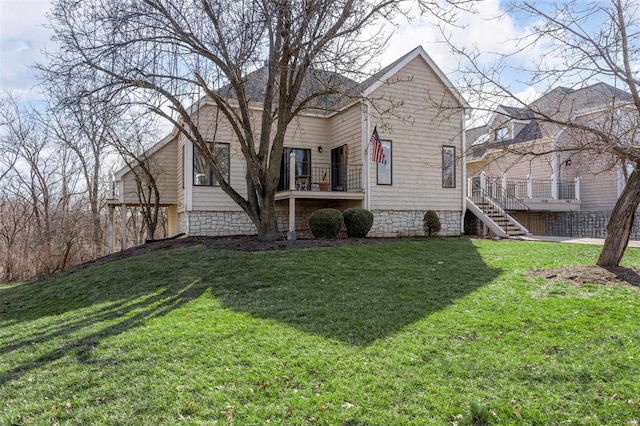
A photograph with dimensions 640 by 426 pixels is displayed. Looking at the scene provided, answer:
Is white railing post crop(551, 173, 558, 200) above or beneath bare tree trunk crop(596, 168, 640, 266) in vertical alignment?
above

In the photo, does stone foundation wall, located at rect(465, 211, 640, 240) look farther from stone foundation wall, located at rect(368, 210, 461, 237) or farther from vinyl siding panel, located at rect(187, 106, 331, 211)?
vinyl siding panel, located at rect(187, 106, 331, 211)

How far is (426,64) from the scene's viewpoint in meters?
14.6

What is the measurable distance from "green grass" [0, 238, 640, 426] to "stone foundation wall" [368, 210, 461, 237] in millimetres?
6028

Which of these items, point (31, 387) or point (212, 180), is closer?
point (31, 387)

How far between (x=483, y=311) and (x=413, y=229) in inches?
365

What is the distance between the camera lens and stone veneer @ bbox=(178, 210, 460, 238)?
1380 cm

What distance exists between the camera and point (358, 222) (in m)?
12.4

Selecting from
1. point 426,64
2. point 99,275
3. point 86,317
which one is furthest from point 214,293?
point 426,64

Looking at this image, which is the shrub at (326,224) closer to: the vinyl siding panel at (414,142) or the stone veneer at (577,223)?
the vinyl siding panel at (414,142)

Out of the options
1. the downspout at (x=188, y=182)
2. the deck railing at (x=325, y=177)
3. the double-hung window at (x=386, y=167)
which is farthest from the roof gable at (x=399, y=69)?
the downspout at (x=188, y=182)

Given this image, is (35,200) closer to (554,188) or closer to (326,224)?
(326,224)

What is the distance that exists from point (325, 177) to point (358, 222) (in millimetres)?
3211

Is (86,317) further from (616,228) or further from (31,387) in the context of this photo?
(616,228)

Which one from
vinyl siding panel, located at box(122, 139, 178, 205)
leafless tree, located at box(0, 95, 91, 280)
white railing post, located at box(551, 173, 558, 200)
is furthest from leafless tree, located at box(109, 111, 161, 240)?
white railing post, located at box(551, 173, 558, 200)
